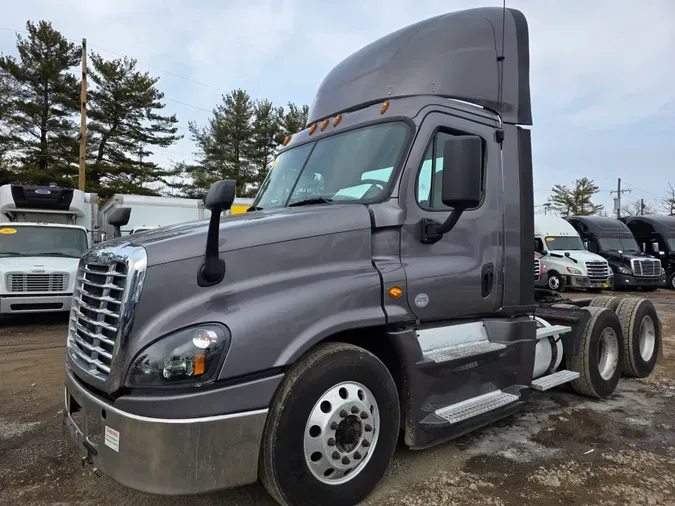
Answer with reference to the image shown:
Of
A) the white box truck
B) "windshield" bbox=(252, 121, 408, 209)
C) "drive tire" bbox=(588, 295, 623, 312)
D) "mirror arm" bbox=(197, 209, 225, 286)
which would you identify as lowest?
"drive tire" bbox=(588, 295, 623, 312)

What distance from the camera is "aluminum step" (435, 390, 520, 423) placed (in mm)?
3260

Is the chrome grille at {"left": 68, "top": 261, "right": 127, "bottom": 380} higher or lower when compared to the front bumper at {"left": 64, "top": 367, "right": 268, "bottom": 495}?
higher

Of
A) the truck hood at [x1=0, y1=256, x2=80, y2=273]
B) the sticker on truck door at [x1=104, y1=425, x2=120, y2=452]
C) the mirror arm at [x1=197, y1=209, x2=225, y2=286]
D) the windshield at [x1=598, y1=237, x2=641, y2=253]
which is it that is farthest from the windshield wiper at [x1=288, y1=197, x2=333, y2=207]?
the windshield at [x1=598, y1=237, x2=641, y2=253]

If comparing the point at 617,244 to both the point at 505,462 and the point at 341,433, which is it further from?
the point at 341,433

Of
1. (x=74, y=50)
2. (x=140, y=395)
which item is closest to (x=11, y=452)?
(x=140, y=395)

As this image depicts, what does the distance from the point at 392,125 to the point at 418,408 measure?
1.99 meters

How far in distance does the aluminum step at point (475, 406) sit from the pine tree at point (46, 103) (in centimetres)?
2819

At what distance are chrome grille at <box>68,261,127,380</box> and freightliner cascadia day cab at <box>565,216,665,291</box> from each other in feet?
65.2

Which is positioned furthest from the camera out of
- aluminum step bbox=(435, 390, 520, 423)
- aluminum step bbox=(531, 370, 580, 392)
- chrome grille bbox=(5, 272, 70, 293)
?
chrome grille bbox=(5, 272, 70, 293)

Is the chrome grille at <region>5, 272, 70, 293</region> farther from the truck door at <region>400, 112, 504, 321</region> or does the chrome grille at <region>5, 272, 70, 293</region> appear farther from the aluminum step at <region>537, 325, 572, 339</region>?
the aluminum step at <region>537, 325, 572, 339</region>

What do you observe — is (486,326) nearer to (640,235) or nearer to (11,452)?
(11,452)

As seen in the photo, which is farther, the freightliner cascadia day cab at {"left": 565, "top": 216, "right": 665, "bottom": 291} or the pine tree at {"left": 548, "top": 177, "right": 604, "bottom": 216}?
the pine tree at {"left": 548, "top": 177, "right": 604, "bottom": 216}

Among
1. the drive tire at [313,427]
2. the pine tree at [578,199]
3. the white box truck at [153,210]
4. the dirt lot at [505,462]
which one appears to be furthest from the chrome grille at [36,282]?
the pine tree at [578,199]

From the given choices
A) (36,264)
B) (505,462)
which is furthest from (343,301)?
(36,264)
